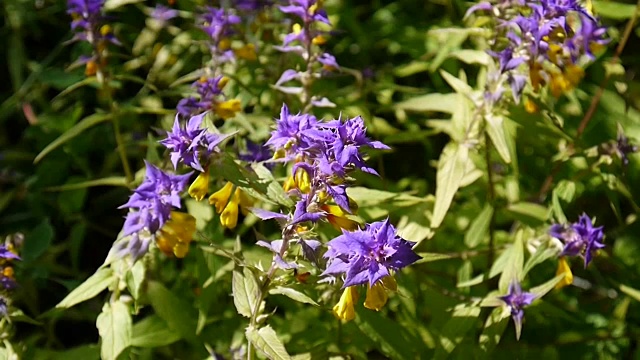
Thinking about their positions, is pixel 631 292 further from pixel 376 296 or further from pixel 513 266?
pixel 376 296

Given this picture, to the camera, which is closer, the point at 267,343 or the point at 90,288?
the point at 267,343

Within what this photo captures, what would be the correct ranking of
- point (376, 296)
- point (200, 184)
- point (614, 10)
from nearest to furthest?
point (376, 296) < point (200, 184) < point (614, 10)

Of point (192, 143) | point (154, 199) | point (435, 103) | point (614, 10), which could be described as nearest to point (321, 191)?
point (192, 143)

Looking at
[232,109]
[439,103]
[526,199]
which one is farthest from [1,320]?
[526,199]

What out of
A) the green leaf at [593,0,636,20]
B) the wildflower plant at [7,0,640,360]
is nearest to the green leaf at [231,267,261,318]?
the wildflower plant at [7,0,640,360]

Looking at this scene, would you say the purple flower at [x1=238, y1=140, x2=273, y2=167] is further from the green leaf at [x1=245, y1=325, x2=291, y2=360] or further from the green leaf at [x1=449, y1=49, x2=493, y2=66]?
the green leaf at [x1=449, y1=49, x2=493, y2=66]

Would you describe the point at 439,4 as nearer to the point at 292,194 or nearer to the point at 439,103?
the point at 439,103
